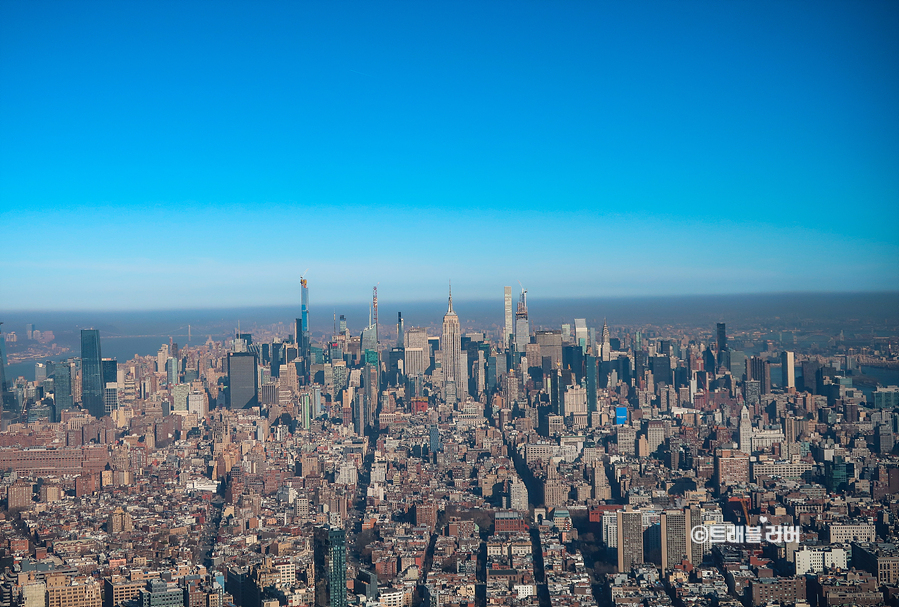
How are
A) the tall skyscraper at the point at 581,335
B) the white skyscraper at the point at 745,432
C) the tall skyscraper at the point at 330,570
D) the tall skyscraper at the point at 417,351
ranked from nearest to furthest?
the tall skyscraper at the point at 330,570
the white skyscraper at the point at 745,432
the tall skyscraper at the point at 581,335
the tall skyscraper at the point at 417,351

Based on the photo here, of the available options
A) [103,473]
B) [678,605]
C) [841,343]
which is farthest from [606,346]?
[678,605]

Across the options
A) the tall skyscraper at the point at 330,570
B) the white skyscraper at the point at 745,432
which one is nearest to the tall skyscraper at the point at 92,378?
the tall skyscraper at the point at 330,570

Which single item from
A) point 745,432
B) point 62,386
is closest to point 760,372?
point 745,432

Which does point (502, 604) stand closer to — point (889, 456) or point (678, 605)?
point (678, 605)

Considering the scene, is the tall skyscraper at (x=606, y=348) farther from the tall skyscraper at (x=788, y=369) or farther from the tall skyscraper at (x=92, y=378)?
the tall skyscraper at (x=92, y=378)

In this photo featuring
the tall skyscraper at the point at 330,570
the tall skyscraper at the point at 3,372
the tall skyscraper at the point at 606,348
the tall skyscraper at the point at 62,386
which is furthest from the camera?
the tall skyscraper at the point at 606,348

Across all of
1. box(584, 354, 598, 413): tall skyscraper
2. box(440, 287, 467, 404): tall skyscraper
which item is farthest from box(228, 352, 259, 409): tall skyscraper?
box(584, 354, 598, 413): tall skyscraper
